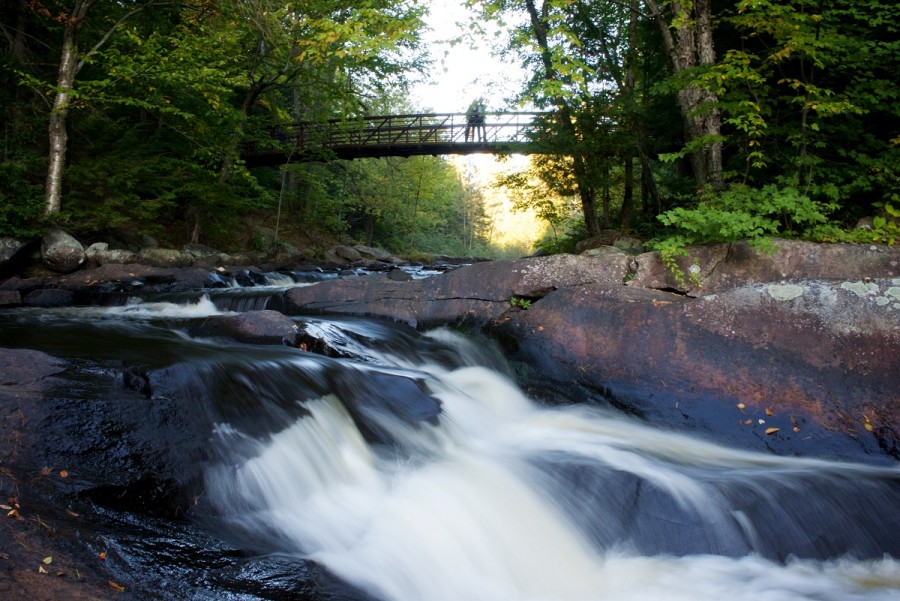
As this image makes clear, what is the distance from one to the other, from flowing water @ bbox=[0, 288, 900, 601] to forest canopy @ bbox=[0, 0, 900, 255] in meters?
2.78

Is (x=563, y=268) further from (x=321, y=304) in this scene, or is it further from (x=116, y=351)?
(x=116, y=351)

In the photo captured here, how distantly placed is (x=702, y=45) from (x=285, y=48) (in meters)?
9.73

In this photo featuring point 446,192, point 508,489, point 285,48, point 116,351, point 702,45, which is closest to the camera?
point 508,489

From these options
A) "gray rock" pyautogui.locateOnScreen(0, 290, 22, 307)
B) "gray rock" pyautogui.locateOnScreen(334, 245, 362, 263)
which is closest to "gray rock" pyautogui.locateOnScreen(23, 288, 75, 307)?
"gray rock" pyautogui.locateOnScreen(0, 290, 22, 307)

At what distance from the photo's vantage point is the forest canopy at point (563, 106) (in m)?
6.39

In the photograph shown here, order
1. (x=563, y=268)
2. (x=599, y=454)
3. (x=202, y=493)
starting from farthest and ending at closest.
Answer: (x=563, y=268) < (x=599, y=454) < (x=202, y=493)

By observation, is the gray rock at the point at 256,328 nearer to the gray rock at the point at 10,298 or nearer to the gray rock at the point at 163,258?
the gray rock at the point at 10,298

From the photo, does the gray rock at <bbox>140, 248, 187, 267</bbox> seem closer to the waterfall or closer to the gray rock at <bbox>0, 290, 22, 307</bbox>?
the gray rock at <bbox>0, 290, 22, 307</bbox>

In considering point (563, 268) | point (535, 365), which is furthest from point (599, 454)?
point (563, 268)

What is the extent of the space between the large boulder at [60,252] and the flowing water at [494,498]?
21.9 ft

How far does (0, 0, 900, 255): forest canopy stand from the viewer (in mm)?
6387

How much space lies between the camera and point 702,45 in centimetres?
748

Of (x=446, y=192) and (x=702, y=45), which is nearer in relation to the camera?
(x=702, y=45)

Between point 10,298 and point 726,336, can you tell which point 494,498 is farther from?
point 10,298
